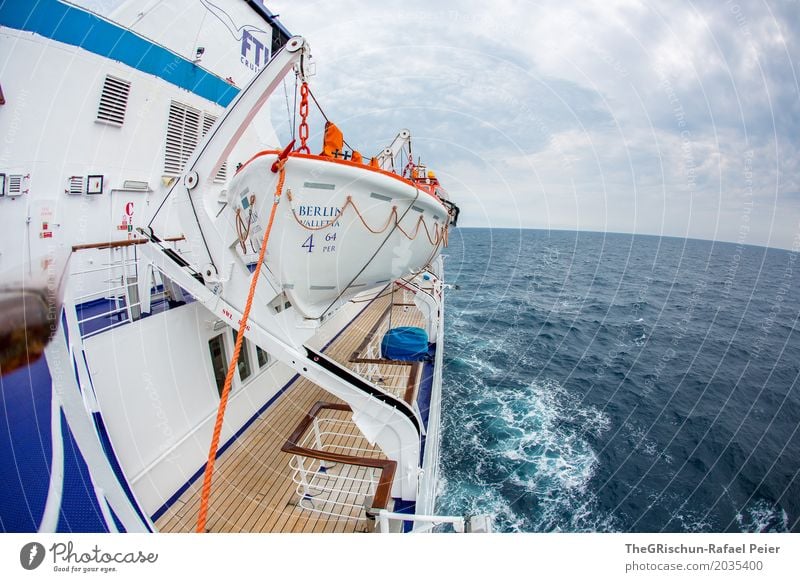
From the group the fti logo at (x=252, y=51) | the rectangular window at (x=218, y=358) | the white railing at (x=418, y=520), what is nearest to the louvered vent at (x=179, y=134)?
the fti logo at (x=252, y=51)

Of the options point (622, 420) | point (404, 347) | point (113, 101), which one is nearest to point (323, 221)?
point (404, 347)

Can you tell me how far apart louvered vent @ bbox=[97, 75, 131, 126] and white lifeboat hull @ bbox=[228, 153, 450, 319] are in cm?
375

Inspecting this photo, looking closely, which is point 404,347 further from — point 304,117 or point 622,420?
point 622,420

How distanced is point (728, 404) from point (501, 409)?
762cm

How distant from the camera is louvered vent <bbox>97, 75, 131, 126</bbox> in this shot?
5992 mm

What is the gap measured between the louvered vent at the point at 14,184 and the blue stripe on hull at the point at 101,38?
6.64 ft

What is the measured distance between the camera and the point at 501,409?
10.6 meters

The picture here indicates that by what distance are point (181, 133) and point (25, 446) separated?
658 cm

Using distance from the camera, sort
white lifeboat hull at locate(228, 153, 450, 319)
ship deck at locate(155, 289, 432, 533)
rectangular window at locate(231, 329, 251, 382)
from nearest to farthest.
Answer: white lifeboat hull at locate(228, 153, 450, 319), ship deck at locate(155, 289, 432, 533), rectangular window at locate(231, 329, 251, 382)

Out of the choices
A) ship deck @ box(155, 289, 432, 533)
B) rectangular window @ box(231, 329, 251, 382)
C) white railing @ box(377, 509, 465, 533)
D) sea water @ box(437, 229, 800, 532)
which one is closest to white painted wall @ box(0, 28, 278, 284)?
Answer: rectangular window @ box(231, 329, 251, 382)
